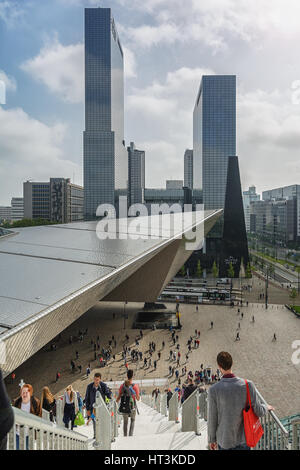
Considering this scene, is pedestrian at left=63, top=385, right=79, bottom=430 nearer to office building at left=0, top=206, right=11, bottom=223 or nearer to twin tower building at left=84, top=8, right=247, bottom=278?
twin tower building at left=84, top=8, right=247, bottom=278

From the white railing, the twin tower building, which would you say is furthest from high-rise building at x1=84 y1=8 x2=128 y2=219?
the white railing

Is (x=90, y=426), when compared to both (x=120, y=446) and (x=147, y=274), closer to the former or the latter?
(x=120, y=446)

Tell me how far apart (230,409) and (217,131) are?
214ft

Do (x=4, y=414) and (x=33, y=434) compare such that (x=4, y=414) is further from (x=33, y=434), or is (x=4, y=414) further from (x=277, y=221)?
(x=277, y=221)

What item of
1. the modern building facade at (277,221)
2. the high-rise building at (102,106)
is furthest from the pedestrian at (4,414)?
the high-rise building at (102,106)

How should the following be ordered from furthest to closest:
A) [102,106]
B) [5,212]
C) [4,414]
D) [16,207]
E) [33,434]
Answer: [5,212] → [16,207] → [102,106] → [33,434] → [4,414]

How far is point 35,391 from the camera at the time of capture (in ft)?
42.7

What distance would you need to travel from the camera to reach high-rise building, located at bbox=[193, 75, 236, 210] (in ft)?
202

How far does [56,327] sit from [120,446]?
64.1 inches

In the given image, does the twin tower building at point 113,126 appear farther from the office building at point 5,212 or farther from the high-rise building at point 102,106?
the office building at point 5,212

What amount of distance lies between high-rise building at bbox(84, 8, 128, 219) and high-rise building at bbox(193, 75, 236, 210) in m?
26.9

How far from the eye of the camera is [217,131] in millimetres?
61969

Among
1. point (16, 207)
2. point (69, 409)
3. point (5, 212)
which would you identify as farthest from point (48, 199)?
point (5, 212)

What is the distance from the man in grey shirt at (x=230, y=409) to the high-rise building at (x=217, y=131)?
61.3m
